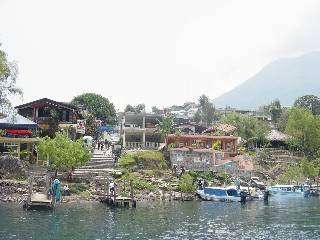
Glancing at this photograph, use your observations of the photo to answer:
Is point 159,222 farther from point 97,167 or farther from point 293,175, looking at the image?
point 293,175

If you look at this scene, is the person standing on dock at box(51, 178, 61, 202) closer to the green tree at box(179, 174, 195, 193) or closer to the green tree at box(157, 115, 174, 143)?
the green tree at box(179, 174, 195, 193)

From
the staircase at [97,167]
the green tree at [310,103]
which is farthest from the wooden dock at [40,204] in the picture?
the green tree at [310,103]

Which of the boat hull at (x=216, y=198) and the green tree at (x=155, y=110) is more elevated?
the green tree at (x=155, y=110)

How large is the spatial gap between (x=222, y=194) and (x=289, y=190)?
1866cm

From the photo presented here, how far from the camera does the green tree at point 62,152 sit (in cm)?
6016

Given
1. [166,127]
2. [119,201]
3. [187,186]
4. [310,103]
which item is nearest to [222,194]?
[187,186]

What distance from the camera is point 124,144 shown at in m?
91.1

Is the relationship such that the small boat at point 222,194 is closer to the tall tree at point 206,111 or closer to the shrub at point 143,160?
the shrub at point 143,160

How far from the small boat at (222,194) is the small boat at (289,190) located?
45.2 ft

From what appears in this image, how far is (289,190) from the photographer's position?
79625 millimetres

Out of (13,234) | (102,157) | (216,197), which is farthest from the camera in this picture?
(102,157)

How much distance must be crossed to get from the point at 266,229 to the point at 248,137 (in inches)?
2640

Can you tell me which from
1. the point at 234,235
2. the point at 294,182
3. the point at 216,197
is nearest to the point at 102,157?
the point at 216,197

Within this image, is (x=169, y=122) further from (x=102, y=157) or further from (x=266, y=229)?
(x=266, y=229)
